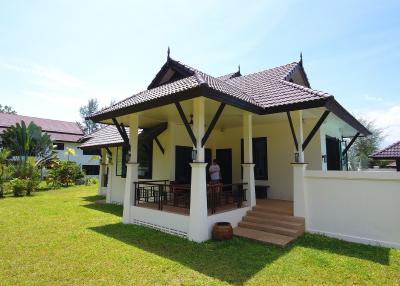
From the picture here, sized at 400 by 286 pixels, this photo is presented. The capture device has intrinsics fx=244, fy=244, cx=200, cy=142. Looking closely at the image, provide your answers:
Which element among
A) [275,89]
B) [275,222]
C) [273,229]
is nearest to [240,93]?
[275,89]

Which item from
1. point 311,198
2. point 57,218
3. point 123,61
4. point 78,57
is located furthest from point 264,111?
point 57,218

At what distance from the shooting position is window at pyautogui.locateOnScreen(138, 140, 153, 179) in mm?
11122

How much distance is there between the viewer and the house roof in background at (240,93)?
6.19 metres


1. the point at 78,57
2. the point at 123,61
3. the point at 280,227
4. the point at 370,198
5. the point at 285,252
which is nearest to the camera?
the point at 285,252

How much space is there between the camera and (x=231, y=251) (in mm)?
5570

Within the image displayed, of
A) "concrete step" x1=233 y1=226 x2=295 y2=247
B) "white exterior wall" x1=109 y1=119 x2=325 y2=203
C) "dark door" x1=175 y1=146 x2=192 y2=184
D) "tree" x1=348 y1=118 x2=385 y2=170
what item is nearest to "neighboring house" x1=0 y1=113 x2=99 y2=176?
"white exterior wall" x1=109 y1=119 x2=325 y2=203

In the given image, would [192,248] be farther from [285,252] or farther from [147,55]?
[147,55]

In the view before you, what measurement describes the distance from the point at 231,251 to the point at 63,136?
32742 mm

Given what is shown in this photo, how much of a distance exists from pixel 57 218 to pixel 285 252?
7802mm

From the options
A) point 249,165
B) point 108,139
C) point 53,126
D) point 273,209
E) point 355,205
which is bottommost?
point 273,209

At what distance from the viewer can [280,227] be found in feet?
22.3

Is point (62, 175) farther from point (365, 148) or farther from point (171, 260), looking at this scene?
point (365, 148)

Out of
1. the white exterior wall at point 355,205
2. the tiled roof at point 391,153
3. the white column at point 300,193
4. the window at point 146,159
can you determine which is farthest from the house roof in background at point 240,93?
the window at point 146,159

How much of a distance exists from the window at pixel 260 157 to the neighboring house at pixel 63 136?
2510 cm
